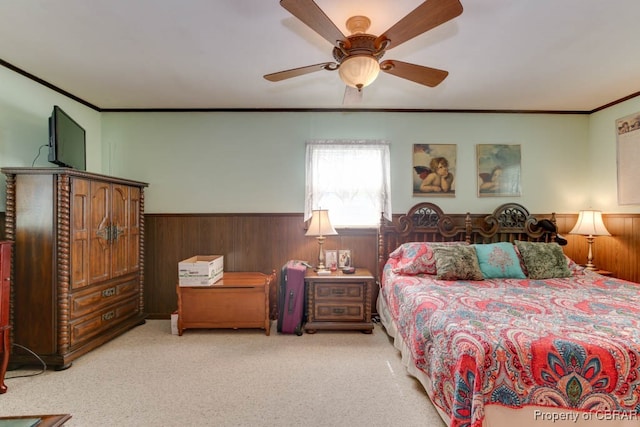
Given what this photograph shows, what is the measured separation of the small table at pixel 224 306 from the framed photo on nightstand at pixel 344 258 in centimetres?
95

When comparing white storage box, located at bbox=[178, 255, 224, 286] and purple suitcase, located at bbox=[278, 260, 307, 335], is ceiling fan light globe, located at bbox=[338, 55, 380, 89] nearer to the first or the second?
purple suitcase, located at bbox=[278, 260, 307, 335]

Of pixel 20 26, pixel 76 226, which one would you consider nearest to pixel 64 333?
pixel 76 226

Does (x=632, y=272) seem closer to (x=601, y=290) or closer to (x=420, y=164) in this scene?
(x=601, y=290)

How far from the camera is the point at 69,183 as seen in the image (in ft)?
8.21

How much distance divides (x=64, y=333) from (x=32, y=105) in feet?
6.99

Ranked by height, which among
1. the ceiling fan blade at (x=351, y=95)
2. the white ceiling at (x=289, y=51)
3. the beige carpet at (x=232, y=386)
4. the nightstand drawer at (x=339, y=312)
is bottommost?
the beige carpet at (x=232, y=386)

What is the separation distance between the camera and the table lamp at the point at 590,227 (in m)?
3.30

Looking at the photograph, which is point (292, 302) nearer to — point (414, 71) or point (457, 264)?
point (457, 264)

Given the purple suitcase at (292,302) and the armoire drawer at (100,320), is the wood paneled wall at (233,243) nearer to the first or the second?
the armoire drawer at (100,320)

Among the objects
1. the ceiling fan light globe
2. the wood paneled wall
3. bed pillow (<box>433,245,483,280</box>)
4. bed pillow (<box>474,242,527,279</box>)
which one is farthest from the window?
the ceiling fan light globe

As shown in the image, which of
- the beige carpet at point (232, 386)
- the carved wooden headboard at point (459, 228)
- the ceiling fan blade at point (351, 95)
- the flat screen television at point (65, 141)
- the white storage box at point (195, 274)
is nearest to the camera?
the beige carpet at point (232, 386)

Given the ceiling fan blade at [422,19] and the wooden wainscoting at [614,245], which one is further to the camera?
the wooden wainscoting at [614,245]

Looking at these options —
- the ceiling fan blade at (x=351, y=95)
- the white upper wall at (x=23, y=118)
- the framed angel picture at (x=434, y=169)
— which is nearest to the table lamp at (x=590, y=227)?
the framed angel picture at (x=434, y=169)

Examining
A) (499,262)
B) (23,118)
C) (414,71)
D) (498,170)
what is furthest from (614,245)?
(23,118)
